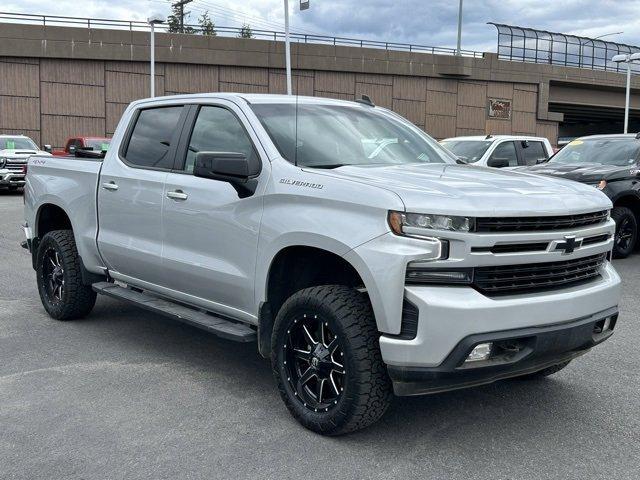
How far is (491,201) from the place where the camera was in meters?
3.58

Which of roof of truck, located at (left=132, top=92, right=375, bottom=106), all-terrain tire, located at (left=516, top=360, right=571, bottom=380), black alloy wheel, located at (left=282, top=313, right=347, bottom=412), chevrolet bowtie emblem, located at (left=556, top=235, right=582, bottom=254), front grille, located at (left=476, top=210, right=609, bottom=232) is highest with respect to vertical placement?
roof of truck, located at (left=132, top=92, right=375, bottom=106)

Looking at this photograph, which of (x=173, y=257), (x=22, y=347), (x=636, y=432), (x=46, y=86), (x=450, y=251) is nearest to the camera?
(x=450, y=251)

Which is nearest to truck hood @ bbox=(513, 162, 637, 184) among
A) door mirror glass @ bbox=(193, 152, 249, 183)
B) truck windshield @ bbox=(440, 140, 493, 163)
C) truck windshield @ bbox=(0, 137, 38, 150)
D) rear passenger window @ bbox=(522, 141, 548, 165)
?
truck windshield @ bbox=(440, 140, 493, 163)

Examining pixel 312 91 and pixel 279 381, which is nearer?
pixel 279 381

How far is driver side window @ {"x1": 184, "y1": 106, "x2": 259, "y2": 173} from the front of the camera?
15.6 ft

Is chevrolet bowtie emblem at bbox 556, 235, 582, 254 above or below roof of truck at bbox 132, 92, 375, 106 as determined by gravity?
below

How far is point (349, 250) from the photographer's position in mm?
3701

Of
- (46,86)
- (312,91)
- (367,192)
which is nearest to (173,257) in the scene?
(367,192)

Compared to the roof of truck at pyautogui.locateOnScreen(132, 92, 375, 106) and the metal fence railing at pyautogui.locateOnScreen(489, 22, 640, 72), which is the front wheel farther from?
the metal fence railing at pyautogui.locateOnScreen(489, 22, 640, 72)

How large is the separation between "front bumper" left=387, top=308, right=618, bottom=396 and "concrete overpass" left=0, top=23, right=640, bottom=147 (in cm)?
3529

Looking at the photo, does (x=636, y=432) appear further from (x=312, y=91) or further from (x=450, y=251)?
(x=312, y=91)

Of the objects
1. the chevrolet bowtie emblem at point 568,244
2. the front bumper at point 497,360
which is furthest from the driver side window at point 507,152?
the front bumper at point 497,360

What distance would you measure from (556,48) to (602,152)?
138ft

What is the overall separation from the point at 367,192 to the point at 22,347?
3.50m
